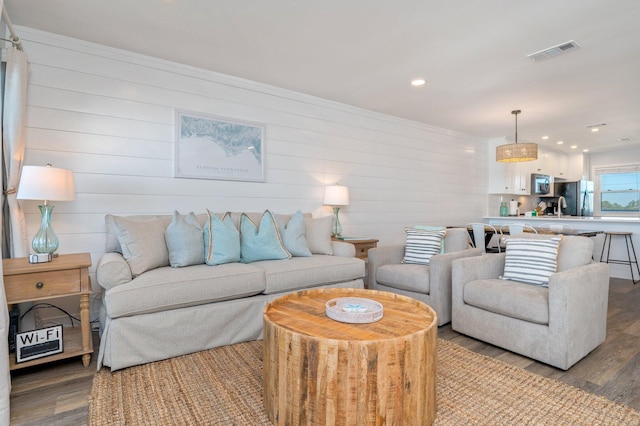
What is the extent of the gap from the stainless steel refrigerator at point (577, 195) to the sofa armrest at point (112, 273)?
8.46 m

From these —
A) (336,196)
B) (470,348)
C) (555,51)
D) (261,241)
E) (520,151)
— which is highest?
(555,51)

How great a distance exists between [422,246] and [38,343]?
3.20 metres

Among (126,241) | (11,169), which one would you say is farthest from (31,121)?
(126,241)

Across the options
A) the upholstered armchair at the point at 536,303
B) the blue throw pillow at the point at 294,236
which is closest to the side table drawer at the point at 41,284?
the blue throw pillow at the point at 294,236

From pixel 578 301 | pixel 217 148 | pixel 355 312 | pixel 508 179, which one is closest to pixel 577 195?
pixel 508 179

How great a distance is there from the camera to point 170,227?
277 centimetres

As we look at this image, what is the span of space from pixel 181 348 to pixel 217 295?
1.39 ft

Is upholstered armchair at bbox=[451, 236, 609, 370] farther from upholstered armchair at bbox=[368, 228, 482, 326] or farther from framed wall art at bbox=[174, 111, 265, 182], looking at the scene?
framed wall art at bbox=[174, 111, 265, 182]

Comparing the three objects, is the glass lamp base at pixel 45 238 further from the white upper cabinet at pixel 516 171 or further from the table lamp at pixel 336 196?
the white upper cabinet at pixel 516 171

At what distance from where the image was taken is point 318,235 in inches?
142

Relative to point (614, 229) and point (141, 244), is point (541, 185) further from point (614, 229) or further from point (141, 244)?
point (141, 244)

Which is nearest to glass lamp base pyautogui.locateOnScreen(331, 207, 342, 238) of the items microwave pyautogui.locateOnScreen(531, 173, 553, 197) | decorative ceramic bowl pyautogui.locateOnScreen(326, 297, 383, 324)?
decorative ceramic bowl pyautogui.locateOnScreen(326, 297, 383, 324)

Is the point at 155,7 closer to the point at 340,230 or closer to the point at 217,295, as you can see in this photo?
the point at 217,295

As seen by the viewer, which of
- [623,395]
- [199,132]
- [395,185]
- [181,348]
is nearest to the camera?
[623,395]
